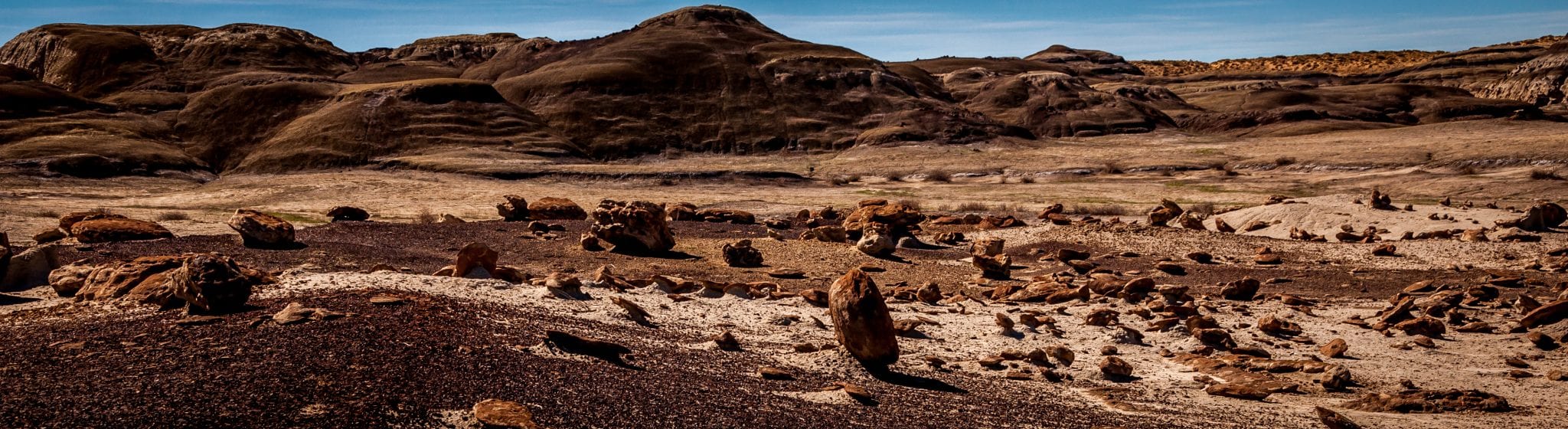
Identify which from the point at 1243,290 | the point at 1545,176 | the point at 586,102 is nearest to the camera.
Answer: the point at 1243,290

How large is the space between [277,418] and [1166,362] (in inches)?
395

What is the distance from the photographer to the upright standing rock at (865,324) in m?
11.5

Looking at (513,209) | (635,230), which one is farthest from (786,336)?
(513,209)

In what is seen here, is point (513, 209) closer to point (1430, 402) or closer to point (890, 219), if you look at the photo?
point (890, 219)

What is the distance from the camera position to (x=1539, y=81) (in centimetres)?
8281

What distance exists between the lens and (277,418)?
24.9 feet

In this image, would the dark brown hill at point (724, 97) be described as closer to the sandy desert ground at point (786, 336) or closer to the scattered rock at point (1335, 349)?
the sandy desert ground at point (786, 336)

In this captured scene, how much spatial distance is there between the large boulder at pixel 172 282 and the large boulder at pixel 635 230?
10296 millimetres

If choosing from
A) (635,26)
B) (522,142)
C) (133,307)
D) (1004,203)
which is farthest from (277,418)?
(635,26)

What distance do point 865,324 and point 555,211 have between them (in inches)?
869

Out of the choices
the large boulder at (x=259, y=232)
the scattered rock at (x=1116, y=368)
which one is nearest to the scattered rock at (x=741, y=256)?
the large boulder at (x=259, y=232)

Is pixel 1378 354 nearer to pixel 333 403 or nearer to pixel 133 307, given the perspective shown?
pixel 333 403

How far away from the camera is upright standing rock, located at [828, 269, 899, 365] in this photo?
37.6ft

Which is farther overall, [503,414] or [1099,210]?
[1099,210]
